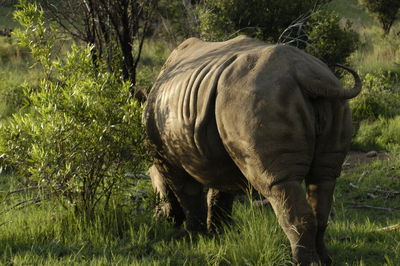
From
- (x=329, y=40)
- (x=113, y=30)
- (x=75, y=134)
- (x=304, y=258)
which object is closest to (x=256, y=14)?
(x=329, y=40)

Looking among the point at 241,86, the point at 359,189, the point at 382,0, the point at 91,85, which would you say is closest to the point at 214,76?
the point at 241,86

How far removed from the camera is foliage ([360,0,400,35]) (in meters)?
17.2

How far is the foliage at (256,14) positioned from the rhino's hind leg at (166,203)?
5624 mm

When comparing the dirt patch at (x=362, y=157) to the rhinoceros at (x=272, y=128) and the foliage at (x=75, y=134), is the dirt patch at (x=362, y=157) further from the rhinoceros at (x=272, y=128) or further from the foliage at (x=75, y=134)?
the rhinoceros at (x=272, y=128)

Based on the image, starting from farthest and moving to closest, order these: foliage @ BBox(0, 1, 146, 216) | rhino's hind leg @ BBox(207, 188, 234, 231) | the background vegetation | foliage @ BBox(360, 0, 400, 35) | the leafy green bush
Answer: foliage @ BBox(360, 0, 400, 35), the leafy green bush, rhino's hind leg @ BBox(207, 188, 234, 231), foliage @ BBox(0, 1, 146, 216), the background vegetation

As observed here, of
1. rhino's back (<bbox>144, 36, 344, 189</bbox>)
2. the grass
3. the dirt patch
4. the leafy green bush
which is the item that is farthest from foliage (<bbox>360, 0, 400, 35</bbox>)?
rhino's back (<bbox>144, 36, 344, 189</bbox>)

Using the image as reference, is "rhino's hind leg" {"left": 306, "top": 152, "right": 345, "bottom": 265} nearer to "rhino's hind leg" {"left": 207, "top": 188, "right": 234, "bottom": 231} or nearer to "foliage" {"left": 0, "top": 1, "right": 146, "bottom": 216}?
"rhino's hind leg" {"left": 207, "top": 188, "right": 234, "bottom": 231}

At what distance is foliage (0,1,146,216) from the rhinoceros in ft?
2.19

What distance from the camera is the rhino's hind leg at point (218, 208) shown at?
4562mm

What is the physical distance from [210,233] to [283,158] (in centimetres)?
→ 156

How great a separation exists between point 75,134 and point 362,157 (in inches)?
189

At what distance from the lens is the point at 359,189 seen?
6238mm

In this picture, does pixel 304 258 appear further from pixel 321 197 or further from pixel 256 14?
pixel 256 14

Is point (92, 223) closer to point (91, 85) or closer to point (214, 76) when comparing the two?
point (91, 85)
